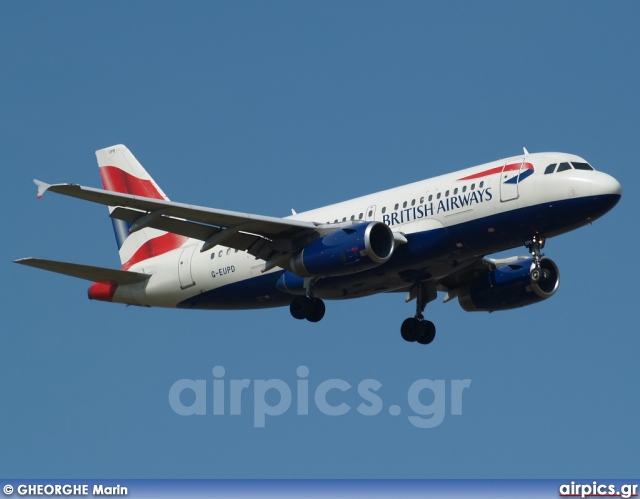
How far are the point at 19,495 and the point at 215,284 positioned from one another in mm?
14148

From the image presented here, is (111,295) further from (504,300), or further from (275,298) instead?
(504,300)

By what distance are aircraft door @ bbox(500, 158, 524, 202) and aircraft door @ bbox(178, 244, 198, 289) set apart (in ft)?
40.3

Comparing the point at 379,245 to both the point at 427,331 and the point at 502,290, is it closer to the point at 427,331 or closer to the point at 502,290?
the point at 427,331

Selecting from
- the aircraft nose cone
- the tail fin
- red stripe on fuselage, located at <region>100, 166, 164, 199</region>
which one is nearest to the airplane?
the aircraft nose cone

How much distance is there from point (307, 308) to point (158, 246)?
7.65 meters

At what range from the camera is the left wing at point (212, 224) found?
155 ft

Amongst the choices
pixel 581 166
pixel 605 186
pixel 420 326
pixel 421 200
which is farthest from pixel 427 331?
pixel 605 186

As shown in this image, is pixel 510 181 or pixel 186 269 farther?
pixel 186 269

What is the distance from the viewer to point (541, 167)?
48750 mm

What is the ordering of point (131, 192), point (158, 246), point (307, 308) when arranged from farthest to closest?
point (131, 192), point (158, 246), point (307, 308)

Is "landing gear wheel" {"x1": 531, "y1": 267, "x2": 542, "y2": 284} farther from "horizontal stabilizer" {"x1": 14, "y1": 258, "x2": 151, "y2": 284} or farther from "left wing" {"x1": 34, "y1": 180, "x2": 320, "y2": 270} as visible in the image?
"horizontal stabilizer" {"x1": 14, "y1": 258, "x2": 151, "y2": 284}

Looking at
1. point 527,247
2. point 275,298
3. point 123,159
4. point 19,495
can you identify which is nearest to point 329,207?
point 275,298

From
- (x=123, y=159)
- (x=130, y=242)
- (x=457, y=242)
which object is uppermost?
(x=123, y=159)

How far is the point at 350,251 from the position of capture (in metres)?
49.1
